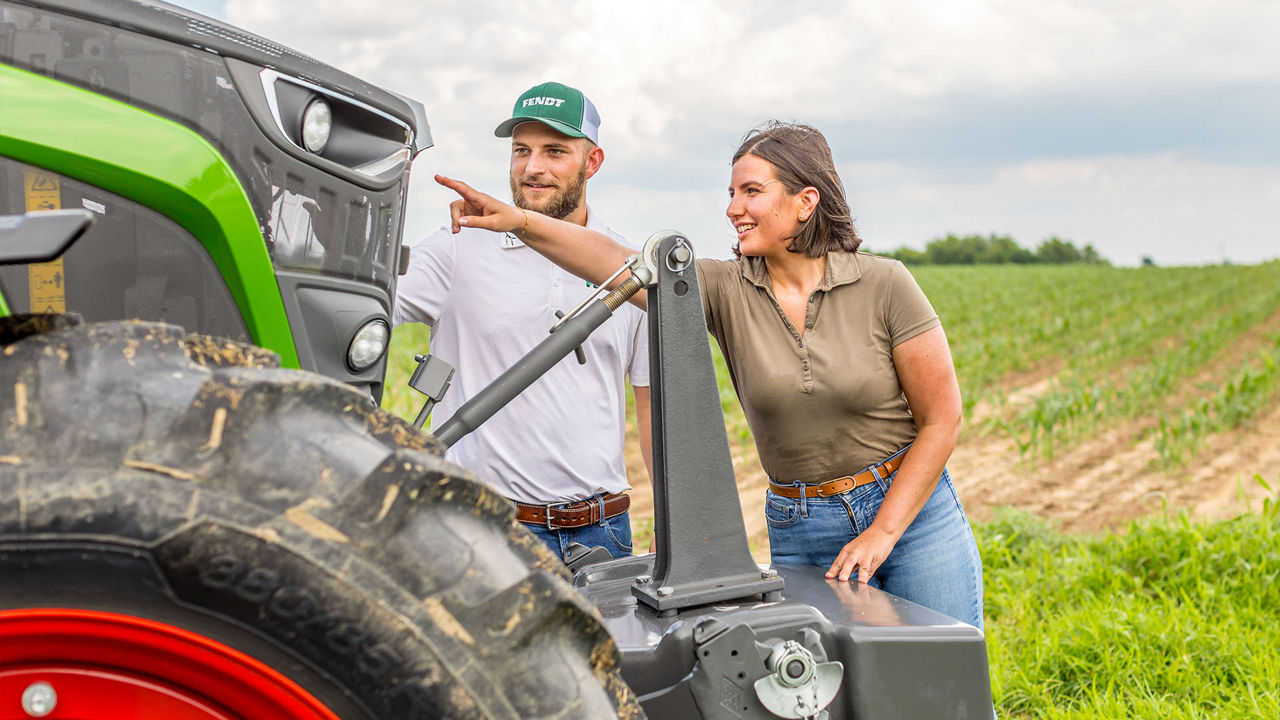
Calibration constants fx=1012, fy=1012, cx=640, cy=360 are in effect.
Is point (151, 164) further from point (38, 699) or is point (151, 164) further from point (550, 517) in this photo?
point (550, 517)

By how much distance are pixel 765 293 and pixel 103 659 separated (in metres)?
1.84

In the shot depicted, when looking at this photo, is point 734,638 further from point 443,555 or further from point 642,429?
point 642,429

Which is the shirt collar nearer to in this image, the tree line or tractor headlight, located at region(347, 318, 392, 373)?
tractor headlight, located at region(347, 318, 392, 373)

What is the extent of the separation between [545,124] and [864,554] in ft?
5.49

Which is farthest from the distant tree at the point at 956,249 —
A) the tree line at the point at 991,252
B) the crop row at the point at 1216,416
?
the crop row at the point at 1216,416

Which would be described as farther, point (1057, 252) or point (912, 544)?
point (1057, 252)

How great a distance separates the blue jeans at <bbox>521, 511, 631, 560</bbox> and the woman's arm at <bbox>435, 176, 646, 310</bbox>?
90cm

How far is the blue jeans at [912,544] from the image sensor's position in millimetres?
2559

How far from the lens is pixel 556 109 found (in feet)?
10.3

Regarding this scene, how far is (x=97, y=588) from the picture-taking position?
989 mm

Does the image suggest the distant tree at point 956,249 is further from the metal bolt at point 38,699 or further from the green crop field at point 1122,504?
the metal bolt at point 38,699

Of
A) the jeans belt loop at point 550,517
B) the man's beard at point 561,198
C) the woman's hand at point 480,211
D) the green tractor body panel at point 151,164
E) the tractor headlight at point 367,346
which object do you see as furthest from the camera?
the man's beard at point 561,198

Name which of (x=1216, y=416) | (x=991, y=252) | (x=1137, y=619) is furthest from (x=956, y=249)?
(x=1137, y=619)

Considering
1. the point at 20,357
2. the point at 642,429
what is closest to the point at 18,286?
the point at 20,357
